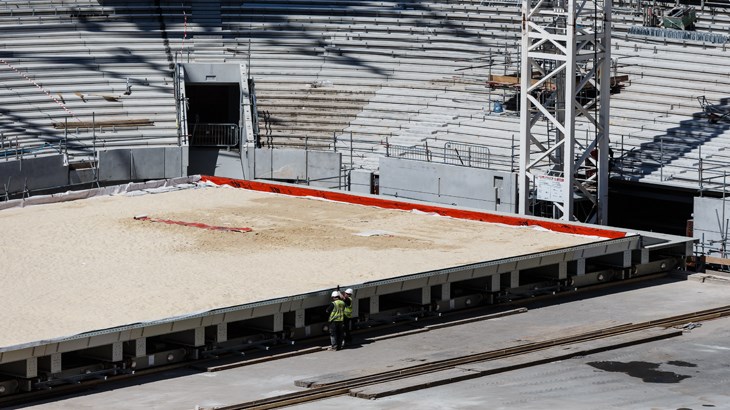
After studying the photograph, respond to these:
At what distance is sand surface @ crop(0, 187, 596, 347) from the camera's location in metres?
29.7

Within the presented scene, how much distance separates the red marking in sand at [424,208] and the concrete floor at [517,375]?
357 cm

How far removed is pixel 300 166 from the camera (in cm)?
4747

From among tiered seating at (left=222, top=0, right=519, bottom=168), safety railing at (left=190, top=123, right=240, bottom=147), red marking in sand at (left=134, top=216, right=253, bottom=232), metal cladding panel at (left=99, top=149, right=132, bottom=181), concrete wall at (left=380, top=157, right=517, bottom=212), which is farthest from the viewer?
safety railing at (left=190, top=123, right=240, bottom=147)

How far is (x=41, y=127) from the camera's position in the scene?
158 feet

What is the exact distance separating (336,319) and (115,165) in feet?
61.2

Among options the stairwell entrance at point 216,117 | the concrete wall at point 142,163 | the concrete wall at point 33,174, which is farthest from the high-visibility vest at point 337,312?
the stairwell entrance at point 216,117

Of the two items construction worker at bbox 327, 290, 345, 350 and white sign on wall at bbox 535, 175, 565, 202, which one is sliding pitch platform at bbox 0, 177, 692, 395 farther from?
white sign on wall at bbox 535, 175, 565, 202

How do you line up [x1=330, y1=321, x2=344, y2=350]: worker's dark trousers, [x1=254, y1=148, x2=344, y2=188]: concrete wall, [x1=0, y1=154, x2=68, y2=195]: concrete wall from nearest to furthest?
[x1=330, y1=321, x2=344, y2=350]: worker's dark trousers < [x1=0, y1=154, x2=68, y2=195]: concrete wall < [x1=254, y1=148, x2=344, y2=188]: concrete wall

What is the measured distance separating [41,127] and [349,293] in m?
20.6

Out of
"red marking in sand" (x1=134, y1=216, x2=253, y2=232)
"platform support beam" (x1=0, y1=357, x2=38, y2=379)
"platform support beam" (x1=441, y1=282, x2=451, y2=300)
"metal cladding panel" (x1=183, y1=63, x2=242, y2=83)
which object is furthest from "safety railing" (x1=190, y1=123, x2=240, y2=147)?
"platform support beam" (x1=0, y1=357, x2=38, y2=379)

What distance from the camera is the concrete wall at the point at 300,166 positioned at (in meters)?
46.9

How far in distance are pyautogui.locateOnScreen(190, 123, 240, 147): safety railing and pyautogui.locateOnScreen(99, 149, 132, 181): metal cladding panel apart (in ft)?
12.6

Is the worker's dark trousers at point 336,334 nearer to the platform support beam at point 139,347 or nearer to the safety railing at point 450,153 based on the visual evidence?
the platform support beam at point 139,347

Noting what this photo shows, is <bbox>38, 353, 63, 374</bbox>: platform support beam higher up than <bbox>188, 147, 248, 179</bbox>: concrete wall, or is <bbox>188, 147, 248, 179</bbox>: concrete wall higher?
<bbox>188, 147, 248, 179</bbox>: concrete wall
